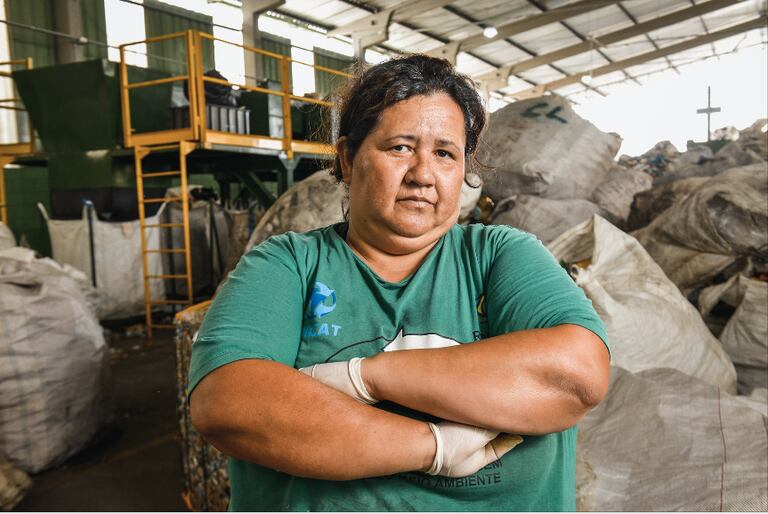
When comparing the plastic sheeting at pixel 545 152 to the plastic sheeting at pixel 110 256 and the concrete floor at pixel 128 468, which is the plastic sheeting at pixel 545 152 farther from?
the plastic sheeting at pixel 110 256

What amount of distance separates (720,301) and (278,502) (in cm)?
224

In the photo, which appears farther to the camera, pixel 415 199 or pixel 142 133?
pixel 142 133

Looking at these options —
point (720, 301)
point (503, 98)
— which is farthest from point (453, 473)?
point (503, 98)

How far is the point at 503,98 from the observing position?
1878 centimetres

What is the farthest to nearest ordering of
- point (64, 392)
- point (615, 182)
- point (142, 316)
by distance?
point (142, 316) < point (615, 182) < point (64, 392)

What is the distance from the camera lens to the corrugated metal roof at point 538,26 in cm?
1058

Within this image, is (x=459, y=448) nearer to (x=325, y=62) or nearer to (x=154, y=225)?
(x=154, y=225)

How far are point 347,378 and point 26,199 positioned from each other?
8935 mm

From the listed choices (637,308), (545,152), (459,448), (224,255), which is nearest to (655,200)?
(545,152)

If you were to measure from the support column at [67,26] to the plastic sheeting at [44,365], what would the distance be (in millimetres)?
5924

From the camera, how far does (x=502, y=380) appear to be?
819 millimetres

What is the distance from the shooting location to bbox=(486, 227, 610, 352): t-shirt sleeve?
0.91 meters

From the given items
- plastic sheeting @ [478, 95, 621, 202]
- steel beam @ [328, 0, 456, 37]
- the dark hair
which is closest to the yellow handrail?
plastic sheeting @ [478, 95, 621, 202]

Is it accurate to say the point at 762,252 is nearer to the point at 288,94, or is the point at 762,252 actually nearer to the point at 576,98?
the point at 288,94
